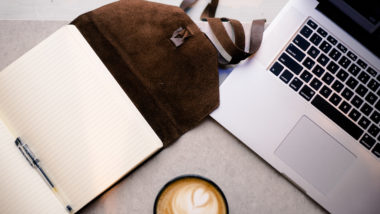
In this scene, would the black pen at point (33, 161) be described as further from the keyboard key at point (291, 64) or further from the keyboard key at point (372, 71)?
the keyboard key at point (372, 71)

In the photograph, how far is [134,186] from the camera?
2.06ft

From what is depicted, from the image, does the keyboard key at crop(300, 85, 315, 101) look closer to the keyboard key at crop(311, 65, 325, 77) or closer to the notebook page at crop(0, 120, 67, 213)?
the keyboard key at crop(311, 65, 325, 77)

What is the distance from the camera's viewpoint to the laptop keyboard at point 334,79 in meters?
0.62

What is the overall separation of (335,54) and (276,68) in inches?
5.1

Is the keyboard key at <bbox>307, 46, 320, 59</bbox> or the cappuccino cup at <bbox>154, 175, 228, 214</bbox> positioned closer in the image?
the cappuccino cup at <bbox>154, 175, 228, 214</bbox>

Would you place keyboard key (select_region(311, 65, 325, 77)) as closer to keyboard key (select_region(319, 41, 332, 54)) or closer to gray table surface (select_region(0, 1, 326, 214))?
keyboard key (select_region(319, 41, 332, 54))

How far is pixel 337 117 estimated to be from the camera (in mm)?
621

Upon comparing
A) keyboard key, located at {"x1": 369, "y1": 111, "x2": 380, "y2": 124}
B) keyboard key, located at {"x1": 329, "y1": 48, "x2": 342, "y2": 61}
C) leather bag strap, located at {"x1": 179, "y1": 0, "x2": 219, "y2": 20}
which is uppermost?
leather bag strap, located at {"x1": 179, "y1": 0, "x2": 219, "y2": 20}

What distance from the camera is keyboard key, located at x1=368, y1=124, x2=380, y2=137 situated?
2.02 feet

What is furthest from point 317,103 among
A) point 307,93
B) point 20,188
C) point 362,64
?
point 20,188

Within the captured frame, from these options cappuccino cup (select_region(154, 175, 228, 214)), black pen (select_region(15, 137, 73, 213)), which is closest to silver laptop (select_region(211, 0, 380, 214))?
cappuccino cup (select_region(154, 175, 228, 214))

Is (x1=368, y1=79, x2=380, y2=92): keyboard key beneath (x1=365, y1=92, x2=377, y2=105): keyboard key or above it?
above

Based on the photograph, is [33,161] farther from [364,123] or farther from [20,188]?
[364,123]

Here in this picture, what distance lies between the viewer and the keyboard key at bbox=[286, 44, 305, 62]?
25.1 inches
